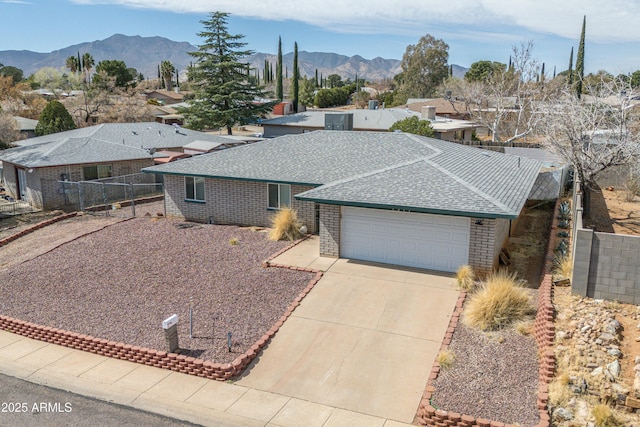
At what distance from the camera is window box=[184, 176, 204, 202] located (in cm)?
2419

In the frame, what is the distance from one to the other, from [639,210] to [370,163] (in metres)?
12.7

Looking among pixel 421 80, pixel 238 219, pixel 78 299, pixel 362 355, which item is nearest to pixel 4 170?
pixel 238 219

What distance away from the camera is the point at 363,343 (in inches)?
524

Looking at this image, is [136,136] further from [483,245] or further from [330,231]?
[483,245]

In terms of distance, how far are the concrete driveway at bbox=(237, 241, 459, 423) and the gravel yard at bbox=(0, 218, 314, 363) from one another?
0.93 meters

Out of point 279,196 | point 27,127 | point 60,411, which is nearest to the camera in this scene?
point 60,411

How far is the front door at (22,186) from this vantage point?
107 ft

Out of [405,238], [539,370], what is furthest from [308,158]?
[539,370]

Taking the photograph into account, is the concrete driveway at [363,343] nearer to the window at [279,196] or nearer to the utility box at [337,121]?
the window at [279,196]

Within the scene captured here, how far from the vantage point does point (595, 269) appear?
44.9 ft

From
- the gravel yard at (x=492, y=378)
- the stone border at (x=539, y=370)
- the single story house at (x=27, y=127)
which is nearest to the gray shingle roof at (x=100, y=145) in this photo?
the single story house at (x=27, y=127)

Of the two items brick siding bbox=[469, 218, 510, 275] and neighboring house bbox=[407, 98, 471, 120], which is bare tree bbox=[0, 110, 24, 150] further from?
neighboring house bbox=[407, 98, 471, 120]

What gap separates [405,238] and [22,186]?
26.1m

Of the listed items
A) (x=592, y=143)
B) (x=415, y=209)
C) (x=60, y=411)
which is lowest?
(x=60, y=411)
